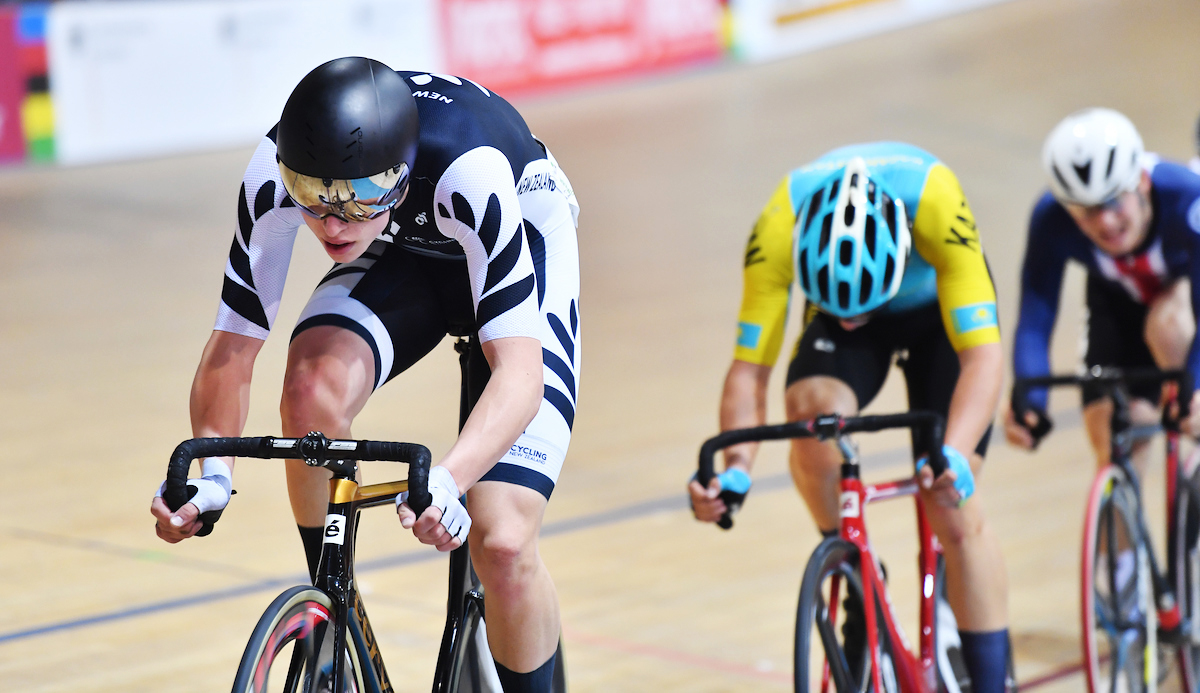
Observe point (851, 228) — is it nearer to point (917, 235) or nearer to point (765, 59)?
point (917, 235)

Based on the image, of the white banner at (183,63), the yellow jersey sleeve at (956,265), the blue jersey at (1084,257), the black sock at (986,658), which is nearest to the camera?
the yellow jersey sleeve at (956,265)

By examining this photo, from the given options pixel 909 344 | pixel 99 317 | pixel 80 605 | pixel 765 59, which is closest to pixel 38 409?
pixel 99 317

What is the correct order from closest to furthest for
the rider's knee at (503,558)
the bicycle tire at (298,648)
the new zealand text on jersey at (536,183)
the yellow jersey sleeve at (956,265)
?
the bicycle tire at (298,648) → the rider's knee at (503,558) → the new zealand text on jersey at (536,183) → the yellow jersey sleeve at (956,265)

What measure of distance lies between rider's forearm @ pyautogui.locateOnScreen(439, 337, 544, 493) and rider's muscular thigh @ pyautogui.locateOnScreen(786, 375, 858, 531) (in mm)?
966

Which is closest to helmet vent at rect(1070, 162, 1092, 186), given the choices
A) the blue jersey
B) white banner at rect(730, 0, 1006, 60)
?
the blue jersey

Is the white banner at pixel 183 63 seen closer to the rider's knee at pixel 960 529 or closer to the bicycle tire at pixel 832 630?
the rider's knee at pixel 960 529

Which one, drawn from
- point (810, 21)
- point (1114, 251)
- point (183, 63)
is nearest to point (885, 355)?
point (1114, 251)

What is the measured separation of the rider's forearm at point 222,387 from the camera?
221 centimetres

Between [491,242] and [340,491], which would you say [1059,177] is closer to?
[491,242]

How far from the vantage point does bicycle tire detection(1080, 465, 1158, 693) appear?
10.7ft

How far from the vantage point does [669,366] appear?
653 centimetres

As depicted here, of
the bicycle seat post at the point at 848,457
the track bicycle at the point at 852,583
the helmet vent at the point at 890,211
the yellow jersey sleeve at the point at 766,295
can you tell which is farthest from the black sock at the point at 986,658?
the helmet vent at the point at 890,211

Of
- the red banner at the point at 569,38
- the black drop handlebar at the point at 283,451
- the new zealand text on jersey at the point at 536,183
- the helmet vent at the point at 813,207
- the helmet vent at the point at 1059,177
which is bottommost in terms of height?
the black drop handlebar at the point at 283,451

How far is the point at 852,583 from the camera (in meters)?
2.53
